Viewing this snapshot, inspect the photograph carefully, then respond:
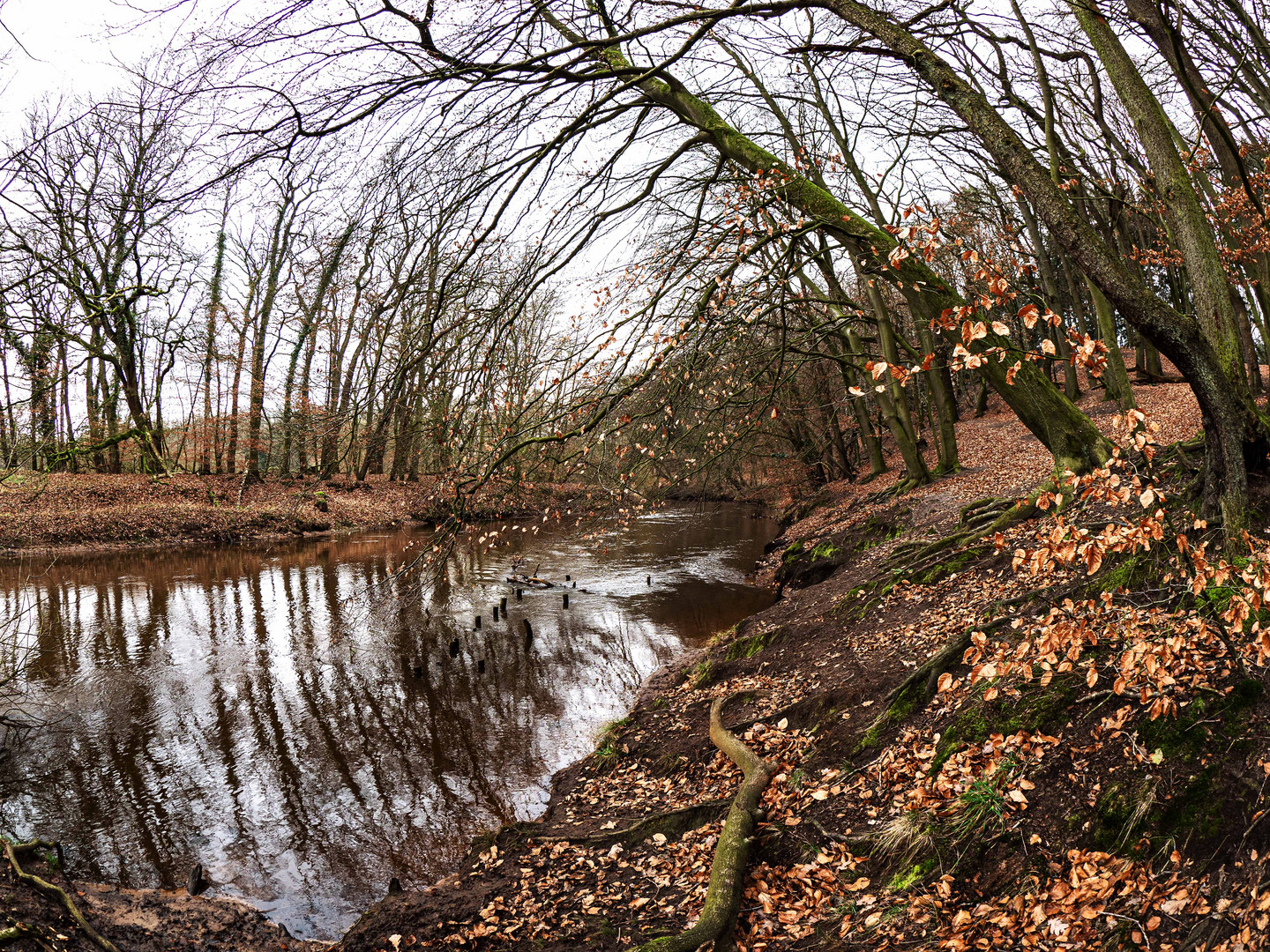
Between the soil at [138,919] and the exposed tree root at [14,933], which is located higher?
the exposed tree root at [14,933]

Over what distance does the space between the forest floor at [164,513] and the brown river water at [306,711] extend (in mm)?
2380

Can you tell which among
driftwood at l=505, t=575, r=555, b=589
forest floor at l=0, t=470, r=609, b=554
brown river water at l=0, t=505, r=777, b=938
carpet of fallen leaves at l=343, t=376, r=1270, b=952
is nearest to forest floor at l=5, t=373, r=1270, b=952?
carpet of fallen leaves at l=343, t=376, r=1270, b=952

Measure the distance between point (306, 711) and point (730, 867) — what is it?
7.41 metres

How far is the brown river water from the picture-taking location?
6406 mm

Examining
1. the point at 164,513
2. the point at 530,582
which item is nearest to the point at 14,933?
the point at 530,582

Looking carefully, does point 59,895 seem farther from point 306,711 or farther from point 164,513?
point 164,513

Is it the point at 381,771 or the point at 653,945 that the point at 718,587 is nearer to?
the point at 381,771

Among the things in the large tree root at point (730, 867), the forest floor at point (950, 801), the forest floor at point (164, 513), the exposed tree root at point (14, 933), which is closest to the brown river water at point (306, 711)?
the forest floor at point (950, 801)

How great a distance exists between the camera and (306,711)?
9461mm

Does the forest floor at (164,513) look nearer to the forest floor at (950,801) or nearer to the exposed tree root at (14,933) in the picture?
the forest floor at (950,801)

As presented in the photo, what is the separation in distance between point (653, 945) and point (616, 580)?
1376 centimetres

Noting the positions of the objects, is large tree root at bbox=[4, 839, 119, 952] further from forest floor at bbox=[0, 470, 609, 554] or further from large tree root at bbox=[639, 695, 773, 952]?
forest floor at bbox=[0, 470, 609, 554]

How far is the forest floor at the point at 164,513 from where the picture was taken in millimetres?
19812

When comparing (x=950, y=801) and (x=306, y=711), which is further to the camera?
(x=306, y=711)
